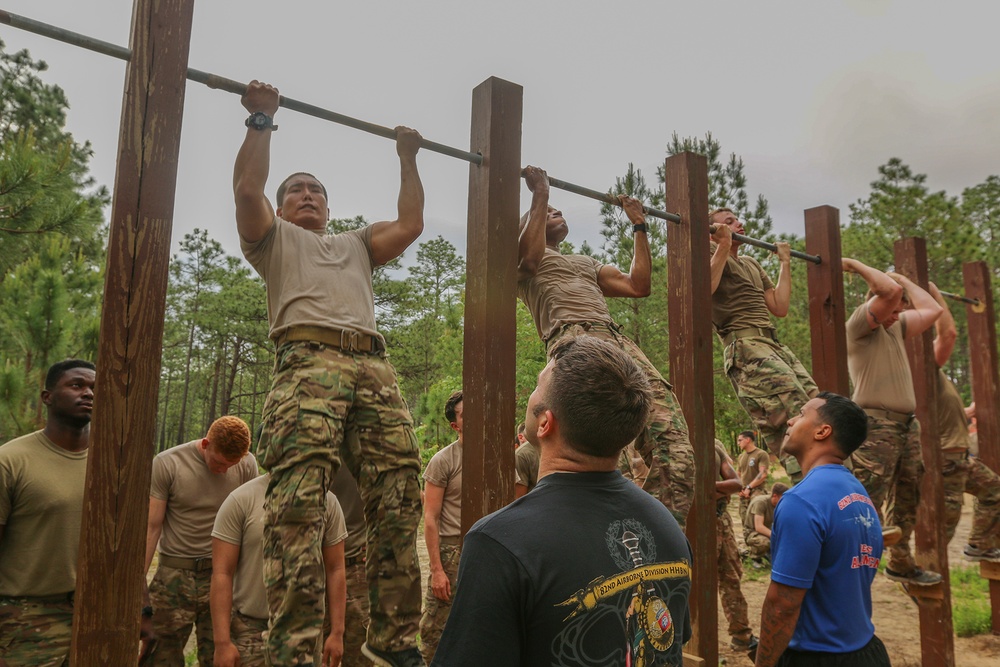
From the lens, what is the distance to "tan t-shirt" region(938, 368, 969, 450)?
20.5 feet

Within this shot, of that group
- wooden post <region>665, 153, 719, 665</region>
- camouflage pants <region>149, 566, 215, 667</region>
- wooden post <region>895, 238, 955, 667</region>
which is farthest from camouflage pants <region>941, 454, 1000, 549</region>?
camouflage pants <region>149, 566, 215, 667</region>

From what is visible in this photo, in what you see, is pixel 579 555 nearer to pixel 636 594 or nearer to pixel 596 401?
pixel 636 594

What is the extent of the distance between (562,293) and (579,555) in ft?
8.02

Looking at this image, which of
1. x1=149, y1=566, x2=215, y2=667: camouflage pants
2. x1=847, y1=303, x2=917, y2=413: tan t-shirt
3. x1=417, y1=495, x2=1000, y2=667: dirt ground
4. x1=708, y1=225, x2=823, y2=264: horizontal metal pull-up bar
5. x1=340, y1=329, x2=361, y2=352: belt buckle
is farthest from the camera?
x1=417, y1=495, x2=1000, y2=667: dirt ground

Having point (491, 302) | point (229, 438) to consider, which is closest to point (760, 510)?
point (229, 438)

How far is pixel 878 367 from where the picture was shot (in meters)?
4.64

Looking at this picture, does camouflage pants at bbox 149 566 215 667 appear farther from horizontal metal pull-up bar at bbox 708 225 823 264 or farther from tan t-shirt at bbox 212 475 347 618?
horizontal metal pull-up bar at bbox 708 225 823 264

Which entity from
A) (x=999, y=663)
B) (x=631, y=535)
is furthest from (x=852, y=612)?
(x=999, y=663)

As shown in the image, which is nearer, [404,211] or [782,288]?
[404,211]

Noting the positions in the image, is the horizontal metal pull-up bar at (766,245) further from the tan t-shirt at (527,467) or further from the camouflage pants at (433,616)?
the camouflage pants at (433,616)

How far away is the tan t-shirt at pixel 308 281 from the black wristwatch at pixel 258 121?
39 cm

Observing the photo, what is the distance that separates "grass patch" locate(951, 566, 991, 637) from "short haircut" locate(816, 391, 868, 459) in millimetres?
5247

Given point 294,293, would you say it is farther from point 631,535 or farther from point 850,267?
point 850,267

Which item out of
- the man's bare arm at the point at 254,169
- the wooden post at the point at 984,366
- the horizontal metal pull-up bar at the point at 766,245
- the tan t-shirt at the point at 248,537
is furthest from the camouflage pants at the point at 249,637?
the wooden post at the point at 984,366
